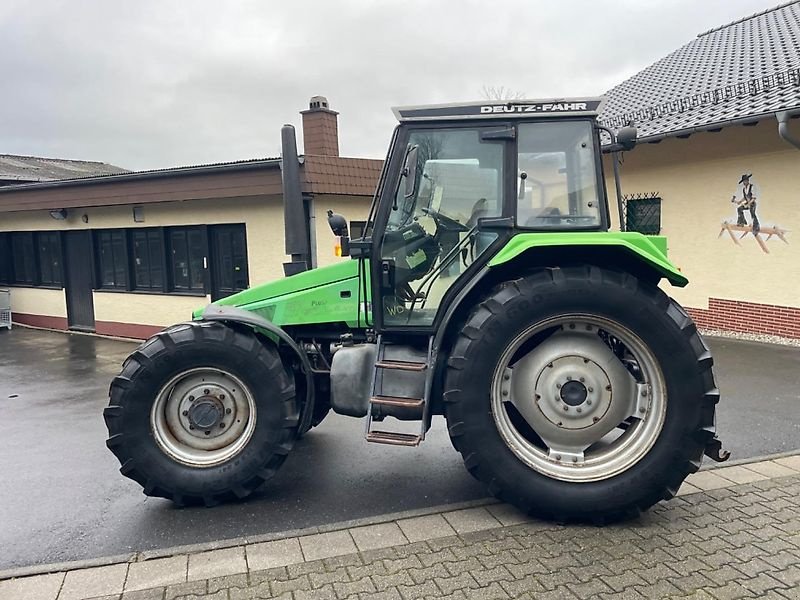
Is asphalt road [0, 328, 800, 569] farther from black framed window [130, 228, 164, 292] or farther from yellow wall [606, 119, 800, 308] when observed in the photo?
black framed window [130, 228, 164, 292]

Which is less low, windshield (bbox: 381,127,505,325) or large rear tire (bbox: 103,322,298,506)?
windshield (bbox: 381,127,505,325)

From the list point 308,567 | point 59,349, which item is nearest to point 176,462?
point 308,567

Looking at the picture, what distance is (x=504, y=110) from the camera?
3.76m

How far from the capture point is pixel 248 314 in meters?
4.05

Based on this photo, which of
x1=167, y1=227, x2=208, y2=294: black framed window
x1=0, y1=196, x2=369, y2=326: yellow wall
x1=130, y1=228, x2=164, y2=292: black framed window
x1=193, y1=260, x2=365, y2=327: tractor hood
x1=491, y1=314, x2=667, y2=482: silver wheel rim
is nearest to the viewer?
x1=491, y1=314, x2=667, y2=482: silver wheel rim

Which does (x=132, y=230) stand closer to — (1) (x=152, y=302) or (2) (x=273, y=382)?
(1) (x=152, y=302)

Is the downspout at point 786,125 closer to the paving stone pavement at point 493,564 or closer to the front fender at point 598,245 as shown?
the front fender at point 598,245

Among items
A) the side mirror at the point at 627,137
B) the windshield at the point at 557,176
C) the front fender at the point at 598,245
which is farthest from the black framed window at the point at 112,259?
the side mirror at the point at 627,137

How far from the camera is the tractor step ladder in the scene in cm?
367

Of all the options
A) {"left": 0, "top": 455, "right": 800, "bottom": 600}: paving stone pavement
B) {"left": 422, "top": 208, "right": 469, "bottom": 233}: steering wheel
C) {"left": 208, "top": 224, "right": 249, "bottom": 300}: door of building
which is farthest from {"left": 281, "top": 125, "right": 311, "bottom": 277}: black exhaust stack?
{"left": 208, "top": 224, "right": 249, "bottom": 300}: door of building

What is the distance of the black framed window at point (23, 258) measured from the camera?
46.4 ft

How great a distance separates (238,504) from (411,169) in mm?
2440

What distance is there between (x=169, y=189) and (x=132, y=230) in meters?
1.88

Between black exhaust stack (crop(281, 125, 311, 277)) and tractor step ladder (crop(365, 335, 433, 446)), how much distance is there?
1.25 metres
